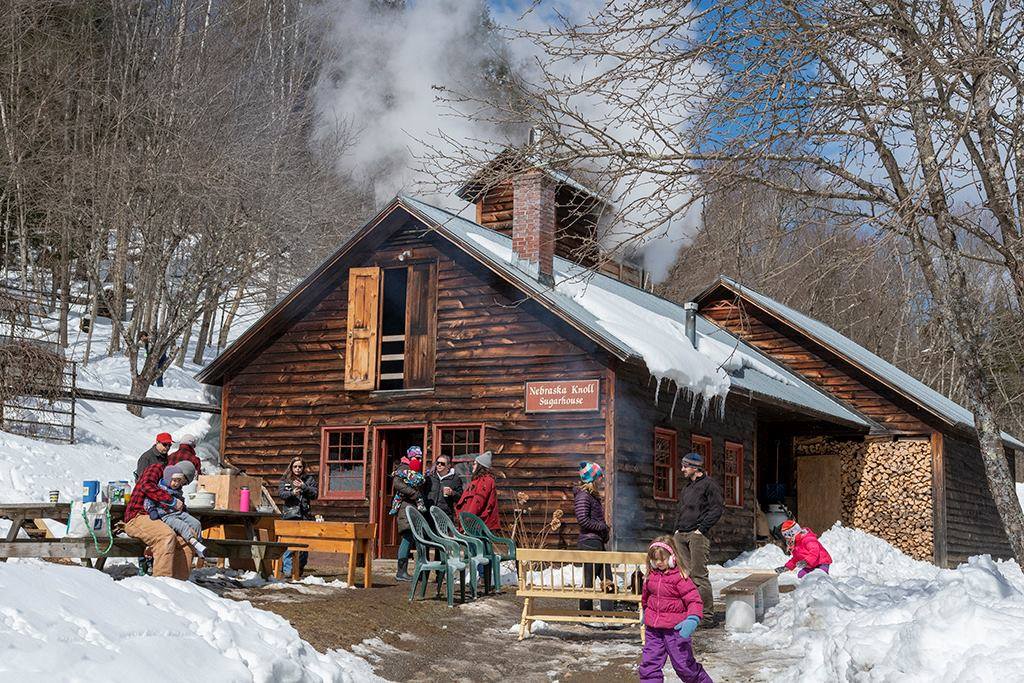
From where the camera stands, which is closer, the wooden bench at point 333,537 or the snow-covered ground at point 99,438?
the wooden bench at point 333,537

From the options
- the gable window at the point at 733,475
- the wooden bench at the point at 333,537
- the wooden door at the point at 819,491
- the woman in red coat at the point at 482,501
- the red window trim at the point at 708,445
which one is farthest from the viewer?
the wooden door at the point at 819,491

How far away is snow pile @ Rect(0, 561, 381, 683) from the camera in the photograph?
19.1 feet

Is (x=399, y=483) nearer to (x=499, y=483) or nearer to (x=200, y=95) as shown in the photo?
(x=499, y=483)

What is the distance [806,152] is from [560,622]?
5.32 meters

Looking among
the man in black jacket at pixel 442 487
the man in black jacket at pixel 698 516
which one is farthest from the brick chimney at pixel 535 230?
the man in black jacket at pixel 698 516

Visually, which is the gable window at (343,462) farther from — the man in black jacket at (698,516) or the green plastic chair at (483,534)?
the man in black jacket at (698,516)

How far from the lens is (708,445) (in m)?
20.8

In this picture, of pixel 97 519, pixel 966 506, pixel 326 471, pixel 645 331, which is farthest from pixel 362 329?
pixel 966 506

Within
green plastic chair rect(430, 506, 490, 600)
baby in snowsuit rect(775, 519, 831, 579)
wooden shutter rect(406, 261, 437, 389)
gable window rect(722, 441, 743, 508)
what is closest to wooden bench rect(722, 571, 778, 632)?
baby in snowsuit rect(775, 519, 831, 579)

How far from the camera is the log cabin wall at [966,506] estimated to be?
24.8 m

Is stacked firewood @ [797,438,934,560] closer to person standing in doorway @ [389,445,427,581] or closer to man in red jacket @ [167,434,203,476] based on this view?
person standing in doorway @ [389,445,427,581]

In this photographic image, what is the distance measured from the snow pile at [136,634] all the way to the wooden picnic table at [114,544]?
2.25 metres

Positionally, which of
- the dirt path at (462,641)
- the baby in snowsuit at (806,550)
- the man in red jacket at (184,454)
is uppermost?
the man in red jacket at (184,454)

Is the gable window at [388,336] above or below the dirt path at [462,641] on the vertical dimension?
above
